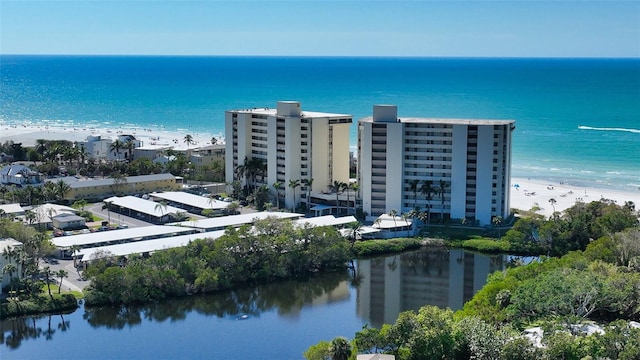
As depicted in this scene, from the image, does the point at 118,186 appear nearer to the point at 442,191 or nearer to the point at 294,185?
the point at 294,185

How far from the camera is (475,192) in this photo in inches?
2562

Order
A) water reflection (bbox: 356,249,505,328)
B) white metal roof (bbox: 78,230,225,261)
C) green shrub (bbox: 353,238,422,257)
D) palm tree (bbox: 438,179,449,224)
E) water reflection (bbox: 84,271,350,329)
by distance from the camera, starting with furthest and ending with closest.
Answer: palm tree (bbox: 438,179,449,224), green shrub (bbox: 353,238,422,257), white metal roof (bbox: 78,230,225,261), water reflection (bbox: 356,249,505,328), water reflection (bbox: 84,271,350,329)

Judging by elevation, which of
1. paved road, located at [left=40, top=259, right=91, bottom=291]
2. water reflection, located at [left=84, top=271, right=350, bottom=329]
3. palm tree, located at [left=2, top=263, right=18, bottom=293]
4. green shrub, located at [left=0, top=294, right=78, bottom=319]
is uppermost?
palm tree, located at [left=2, top=263, right=18, bottom=293]

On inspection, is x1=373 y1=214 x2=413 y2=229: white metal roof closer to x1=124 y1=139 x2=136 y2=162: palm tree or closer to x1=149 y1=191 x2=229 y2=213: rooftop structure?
x1=149 y1=191 x2=229 y2=213: rooftop structure

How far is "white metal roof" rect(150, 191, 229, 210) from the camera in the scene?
6775cm

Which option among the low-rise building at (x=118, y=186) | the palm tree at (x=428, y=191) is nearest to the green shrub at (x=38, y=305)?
the low-rise building at (x=118, y=186)

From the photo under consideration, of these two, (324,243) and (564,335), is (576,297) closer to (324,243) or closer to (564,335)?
(564,335)

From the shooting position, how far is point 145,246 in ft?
176

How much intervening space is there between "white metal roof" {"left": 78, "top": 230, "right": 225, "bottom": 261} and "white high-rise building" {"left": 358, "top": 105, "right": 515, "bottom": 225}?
1602 cm

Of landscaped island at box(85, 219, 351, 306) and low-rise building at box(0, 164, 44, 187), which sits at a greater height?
low-rise building at box(0, 164, 44, 187)

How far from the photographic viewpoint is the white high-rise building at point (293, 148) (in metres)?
69.9

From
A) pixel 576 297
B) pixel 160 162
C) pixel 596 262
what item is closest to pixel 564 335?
pixel 576 297

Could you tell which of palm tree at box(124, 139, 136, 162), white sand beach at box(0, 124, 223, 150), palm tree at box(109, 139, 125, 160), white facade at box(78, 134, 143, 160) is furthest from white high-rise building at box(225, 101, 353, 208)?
white sand beach at box(0, 124, 223, 150)

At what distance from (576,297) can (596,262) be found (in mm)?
7582
